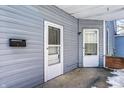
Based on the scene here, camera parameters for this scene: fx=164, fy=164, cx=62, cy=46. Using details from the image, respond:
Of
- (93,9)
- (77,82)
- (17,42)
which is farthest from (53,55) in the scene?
(93,9)

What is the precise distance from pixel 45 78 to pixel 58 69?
41.2 inches

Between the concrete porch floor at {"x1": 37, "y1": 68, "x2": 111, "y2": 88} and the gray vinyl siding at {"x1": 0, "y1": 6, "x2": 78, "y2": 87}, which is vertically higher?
the gray vinyl siding at {"x1": 0, "y1": 6, "x2": 78, "y2": 87}

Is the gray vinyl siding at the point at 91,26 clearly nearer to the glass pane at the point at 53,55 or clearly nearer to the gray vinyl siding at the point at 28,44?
the glass pane at the point at 53,55

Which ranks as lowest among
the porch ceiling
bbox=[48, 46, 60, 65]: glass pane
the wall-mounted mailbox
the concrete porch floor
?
the concrete porch floor

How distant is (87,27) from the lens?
7.80m

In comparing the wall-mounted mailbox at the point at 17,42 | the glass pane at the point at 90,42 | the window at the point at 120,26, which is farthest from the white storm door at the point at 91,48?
the wall-mounted mailbox at the point at 17,42

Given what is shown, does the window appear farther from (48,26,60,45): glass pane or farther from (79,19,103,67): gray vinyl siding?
(48,26,60,45): glass pane

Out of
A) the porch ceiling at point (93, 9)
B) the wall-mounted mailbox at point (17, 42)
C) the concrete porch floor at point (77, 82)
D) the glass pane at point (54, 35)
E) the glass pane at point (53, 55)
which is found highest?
the porch ceiling at point (93, 9)

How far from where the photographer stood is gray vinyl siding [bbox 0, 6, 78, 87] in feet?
10.4

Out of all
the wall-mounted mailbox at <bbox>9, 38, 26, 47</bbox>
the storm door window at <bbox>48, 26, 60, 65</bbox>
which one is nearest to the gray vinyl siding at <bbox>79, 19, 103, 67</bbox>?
the storm door window at <bbox>48, 26, 60, 65</bbox>

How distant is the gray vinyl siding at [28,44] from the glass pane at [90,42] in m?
2.82

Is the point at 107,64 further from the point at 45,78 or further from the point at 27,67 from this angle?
the point at 27,67

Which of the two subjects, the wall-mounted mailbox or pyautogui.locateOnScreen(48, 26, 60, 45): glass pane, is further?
pyautogui.locateOnScreen(48, 26, 60, 45): glass pane

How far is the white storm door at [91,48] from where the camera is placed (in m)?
7.85
